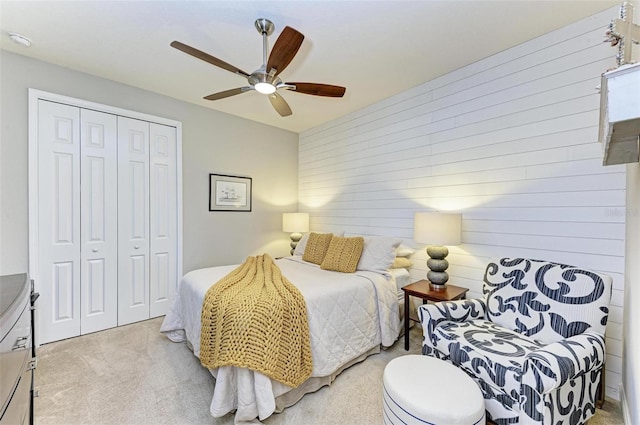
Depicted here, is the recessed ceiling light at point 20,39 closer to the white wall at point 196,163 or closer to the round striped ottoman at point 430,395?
the white wall at point 196,163

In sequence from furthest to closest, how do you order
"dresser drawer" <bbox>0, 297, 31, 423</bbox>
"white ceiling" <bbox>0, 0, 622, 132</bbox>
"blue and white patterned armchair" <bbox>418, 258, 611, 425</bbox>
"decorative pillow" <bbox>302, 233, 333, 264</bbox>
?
"decorative pillow" <bbox>302, 233, 333, 264</bbox>, "white ceiling" <bbox>0, 0, 622, 132</bbox>, "blue and white patterned armchair" <bbox>418, 258, 611, 425</bbox>, "dresser drawer" <bbox>0, 297, 31, 423</bbox>

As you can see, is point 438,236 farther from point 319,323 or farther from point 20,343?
point 20,343

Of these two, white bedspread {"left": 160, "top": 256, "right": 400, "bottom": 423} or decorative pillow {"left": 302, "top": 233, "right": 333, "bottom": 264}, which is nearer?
white bedspread {"left": 160, "top": 256, "right": 400, "bottom": 423}

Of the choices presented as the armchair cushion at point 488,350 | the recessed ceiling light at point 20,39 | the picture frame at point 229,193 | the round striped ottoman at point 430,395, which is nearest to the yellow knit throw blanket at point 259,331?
the round striped ottoman at point 430,395

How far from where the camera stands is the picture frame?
374 cm

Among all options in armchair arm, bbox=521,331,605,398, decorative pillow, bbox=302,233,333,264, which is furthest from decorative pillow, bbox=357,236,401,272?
armchair arm, bbox=521,331,605,398

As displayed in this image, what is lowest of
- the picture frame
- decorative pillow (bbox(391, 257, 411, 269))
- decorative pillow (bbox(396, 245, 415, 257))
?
decorative pillow (bbox(391, 257, 411, 269))

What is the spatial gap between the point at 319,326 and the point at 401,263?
4.39 feet

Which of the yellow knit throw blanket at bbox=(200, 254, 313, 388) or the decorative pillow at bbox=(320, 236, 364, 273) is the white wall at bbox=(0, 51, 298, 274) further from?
the yellow knit throw blanket at bbox=(200, 254, 313, 388)

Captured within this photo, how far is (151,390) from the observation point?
1.98 meters

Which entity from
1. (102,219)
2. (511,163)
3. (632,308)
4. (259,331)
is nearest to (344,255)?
(259,331)

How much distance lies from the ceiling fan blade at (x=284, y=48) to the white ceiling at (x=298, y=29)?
421 millimetres

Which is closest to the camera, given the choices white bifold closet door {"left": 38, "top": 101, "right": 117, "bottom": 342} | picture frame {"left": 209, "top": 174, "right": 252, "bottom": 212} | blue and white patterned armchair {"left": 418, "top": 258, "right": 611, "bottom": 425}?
blue and white patterned armchair {"left": 418, "top": 258, "right": 611, "bottom": 425}

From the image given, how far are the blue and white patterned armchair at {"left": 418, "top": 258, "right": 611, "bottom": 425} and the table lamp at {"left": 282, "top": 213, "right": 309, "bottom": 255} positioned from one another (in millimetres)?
2483
